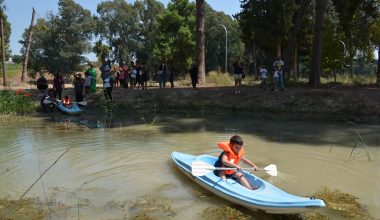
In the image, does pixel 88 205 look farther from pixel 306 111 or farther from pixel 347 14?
pixel 347 14

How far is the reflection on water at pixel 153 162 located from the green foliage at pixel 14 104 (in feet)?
7.85

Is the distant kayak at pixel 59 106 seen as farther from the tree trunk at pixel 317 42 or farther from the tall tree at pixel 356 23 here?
the tall tree at pixel 356 23

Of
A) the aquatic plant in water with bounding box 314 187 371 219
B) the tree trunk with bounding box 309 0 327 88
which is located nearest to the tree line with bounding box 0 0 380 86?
the tree trunk with bounding box 309 0 327 88

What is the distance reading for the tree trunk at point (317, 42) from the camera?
21339mm

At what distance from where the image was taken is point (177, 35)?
52000 mm

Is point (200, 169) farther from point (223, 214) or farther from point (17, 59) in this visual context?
point (17, 59)

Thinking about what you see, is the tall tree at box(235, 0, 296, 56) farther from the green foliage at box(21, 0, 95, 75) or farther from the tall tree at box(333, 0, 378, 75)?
the green foliage at box(21, 0, 95, 75)

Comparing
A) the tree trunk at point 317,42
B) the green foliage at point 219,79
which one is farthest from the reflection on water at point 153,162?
the green foliage at point 219,79

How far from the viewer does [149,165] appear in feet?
35.1

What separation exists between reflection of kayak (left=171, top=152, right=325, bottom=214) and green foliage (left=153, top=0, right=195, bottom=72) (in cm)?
4374

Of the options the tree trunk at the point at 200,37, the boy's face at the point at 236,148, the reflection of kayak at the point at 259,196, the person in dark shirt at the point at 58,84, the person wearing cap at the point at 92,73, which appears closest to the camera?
the reflection of kayak at the point at 259,196

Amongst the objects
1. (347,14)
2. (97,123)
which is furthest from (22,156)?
(347,14)

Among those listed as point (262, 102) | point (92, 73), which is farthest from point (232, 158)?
point (92, 73)

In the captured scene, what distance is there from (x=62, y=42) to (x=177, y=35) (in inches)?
563
